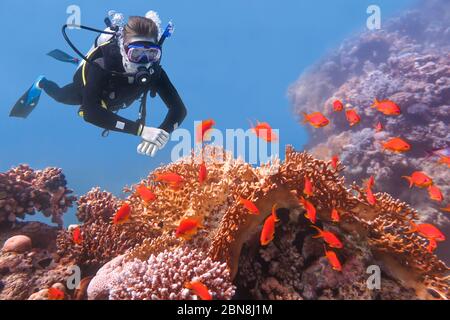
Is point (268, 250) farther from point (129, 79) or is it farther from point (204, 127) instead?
point (129, 79)

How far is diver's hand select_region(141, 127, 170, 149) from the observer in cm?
441

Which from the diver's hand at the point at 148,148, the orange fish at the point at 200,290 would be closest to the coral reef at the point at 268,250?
the orange fish at the point at 200,290

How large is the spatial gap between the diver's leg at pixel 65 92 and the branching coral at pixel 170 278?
178 inches

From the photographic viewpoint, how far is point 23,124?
96.7 metres

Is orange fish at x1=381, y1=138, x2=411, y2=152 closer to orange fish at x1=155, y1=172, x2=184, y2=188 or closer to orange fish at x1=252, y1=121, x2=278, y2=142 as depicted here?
orange fish at x1=252, y1=121, x2=278, y2=142

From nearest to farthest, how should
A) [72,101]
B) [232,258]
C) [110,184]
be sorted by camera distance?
Answer: 1. [232,258]
2. [72,101]
3. [110,184]

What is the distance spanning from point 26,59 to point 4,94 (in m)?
13.5

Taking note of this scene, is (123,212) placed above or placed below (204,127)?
below

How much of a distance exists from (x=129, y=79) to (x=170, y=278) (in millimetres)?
3255

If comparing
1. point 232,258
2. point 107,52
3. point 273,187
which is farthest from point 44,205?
point 273,187

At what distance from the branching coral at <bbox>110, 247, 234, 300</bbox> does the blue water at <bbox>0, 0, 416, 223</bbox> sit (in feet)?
239

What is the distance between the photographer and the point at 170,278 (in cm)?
336

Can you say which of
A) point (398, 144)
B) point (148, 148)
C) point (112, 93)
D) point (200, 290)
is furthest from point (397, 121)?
point (200, 290)

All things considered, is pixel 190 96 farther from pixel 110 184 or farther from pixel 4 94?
pixel 110 184
